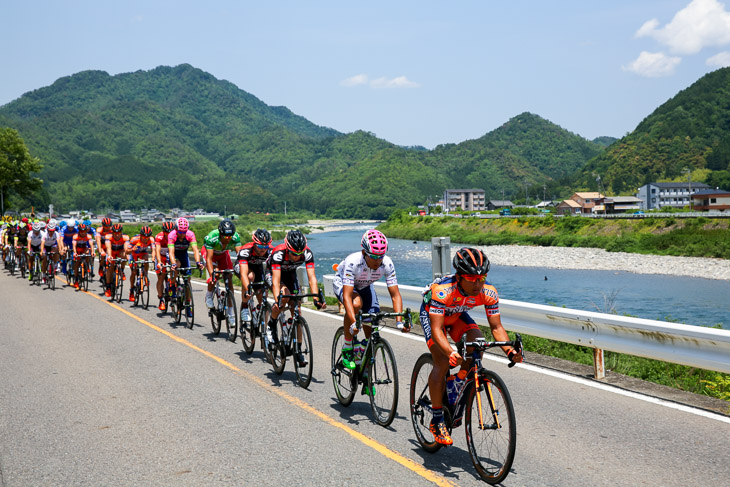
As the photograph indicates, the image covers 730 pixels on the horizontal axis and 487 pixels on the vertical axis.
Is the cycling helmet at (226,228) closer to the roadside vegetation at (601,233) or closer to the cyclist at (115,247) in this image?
the cyclist at (115,247)

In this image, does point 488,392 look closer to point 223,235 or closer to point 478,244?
point 223,235

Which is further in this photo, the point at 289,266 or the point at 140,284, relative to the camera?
the point at 140,284

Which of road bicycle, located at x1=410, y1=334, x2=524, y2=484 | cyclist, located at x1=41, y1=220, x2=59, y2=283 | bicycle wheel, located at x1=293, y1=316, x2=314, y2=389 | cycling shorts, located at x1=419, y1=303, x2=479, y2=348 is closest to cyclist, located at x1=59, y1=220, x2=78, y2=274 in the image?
cyclist, located at x1=41, y1=220, x2=59, y2=283

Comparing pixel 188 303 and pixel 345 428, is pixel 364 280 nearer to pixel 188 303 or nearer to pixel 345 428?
pixel 345 428

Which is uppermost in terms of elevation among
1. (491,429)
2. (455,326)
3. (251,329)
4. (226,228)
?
(226,228)

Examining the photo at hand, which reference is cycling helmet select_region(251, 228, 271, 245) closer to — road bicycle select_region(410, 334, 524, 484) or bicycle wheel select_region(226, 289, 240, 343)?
bicycle wheel select_region(226, 289, 240, 343)

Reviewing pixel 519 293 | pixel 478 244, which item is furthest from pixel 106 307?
pixel 478 244

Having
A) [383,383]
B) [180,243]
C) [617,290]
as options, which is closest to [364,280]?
[383,383]

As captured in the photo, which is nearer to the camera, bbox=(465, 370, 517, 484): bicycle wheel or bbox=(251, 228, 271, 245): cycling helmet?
bbox=(465, 370, 517, 484): bicycle wheel

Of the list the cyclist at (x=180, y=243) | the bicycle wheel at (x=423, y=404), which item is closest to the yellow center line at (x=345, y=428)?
the bicycle wheel at (x=423, y=404)

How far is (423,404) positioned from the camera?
529 centimetres

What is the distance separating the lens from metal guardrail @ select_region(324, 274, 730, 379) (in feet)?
21.1

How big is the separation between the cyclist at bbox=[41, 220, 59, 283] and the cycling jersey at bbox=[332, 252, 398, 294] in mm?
17332

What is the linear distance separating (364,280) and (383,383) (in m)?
1.04
